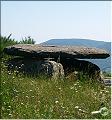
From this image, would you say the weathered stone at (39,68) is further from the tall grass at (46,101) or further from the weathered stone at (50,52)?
the tall grass at (46,101)

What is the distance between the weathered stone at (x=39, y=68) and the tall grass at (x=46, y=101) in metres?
3.15

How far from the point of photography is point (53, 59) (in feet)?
56.9

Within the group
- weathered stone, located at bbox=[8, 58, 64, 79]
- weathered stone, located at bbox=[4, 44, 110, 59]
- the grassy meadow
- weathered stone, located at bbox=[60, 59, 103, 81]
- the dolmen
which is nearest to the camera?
the grassy meadow

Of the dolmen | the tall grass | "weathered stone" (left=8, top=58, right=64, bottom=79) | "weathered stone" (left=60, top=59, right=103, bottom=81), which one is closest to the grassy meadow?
the tall grass

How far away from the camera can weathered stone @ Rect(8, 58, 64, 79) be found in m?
14.8

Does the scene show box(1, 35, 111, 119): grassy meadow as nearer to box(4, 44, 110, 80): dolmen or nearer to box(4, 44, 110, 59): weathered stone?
box(4, 44, 110, 80): dolmen

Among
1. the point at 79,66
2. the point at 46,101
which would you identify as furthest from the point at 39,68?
the point at 46,101

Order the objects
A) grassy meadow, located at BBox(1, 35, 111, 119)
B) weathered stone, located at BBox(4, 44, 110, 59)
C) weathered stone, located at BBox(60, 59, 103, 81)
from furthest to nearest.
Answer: weathered stone, located at BBox(60, 59, 103, 81) → weathered stone, located at BBox(4, 44, 110, 59) → grassy meadow, located at BBox(1, 35, 111, 119)

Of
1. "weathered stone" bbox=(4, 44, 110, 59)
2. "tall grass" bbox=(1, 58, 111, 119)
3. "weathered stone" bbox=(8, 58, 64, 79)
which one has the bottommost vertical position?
"tall grass" bbox=(1, 58, 111, 119)

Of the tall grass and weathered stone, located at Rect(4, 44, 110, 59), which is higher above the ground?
weathered stone, located at Rect(4, 44, 110, 59)

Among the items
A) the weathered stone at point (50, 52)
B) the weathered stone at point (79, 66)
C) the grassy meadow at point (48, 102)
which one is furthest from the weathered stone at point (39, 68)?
the grassy meadow at point (48, 102)

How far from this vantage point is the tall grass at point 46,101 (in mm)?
7676

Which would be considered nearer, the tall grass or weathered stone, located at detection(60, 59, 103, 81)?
the tall grass

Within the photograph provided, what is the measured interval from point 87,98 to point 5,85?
7.10 feet
